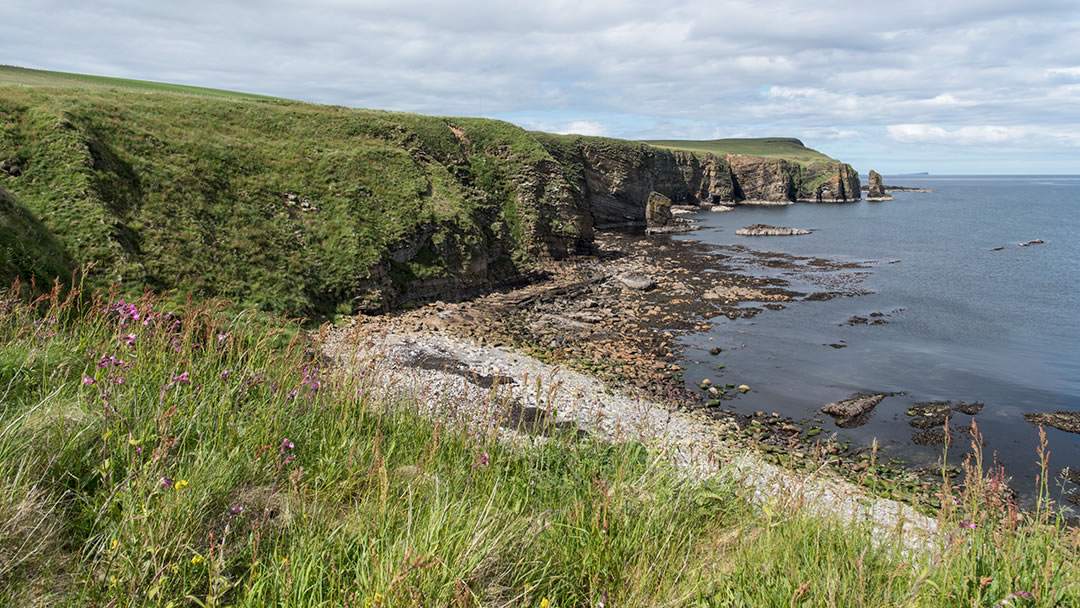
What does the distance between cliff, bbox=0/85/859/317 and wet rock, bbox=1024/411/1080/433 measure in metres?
27.0

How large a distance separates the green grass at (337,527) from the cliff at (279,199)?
15.2 meters

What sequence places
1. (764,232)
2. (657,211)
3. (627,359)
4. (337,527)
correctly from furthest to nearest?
(657,211)
(764,232)
(627,359)
(337,527)

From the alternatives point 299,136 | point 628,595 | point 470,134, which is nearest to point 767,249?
point 470,134

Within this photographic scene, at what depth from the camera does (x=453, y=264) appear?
1356 inches

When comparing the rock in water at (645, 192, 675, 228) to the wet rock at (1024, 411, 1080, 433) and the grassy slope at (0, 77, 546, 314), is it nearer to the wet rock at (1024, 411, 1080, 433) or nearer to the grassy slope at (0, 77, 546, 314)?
the grassy slope at (0, 77, 546, 314)

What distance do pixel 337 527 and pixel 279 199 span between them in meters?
30.3

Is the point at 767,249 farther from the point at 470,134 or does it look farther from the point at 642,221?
the point at 470,134

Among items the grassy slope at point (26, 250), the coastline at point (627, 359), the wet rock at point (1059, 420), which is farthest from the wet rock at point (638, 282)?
the grassy slope at point (26, 250)

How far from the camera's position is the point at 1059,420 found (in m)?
20.9

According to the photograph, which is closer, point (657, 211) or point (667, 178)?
point (657, 211)

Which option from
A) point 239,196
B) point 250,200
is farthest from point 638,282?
point 239,196

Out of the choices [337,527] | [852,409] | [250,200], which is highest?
[250,200]

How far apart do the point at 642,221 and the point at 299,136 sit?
188 feet

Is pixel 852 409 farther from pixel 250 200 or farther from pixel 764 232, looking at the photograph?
pixel 764 232
